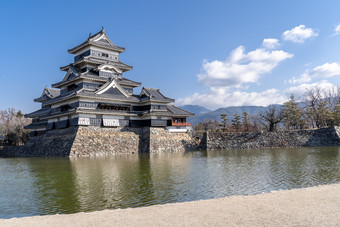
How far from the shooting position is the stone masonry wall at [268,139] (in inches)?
1371

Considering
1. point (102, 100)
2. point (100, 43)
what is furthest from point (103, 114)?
point (100, 43)

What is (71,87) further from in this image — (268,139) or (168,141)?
(268,139)

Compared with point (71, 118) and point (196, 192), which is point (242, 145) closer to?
point (71, 118)

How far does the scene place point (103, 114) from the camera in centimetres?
3064

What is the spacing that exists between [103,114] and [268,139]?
21.8m

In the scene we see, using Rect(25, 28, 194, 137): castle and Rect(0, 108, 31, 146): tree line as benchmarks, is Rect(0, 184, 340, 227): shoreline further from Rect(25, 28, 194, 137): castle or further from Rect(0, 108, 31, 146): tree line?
Rect(0, 108, 31, 146): tree line

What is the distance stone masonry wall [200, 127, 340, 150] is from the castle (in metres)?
4.36

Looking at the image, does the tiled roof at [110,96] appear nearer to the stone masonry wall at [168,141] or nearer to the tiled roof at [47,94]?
the stone masonry wall at [168,141]

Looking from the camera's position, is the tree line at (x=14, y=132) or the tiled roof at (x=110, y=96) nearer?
the tiled roof at (x=110, y=96)

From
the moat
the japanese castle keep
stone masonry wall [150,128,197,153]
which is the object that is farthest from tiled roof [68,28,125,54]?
the moat

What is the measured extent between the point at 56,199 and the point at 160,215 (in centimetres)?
485

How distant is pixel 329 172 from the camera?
44.7ft

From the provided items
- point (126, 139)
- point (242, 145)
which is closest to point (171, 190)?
point (126, 139)

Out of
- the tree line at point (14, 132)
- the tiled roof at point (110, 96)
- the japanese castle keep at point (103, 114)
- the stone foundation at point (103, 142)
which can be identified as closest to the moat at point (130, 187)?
the stone foundation at point (103, 142)
